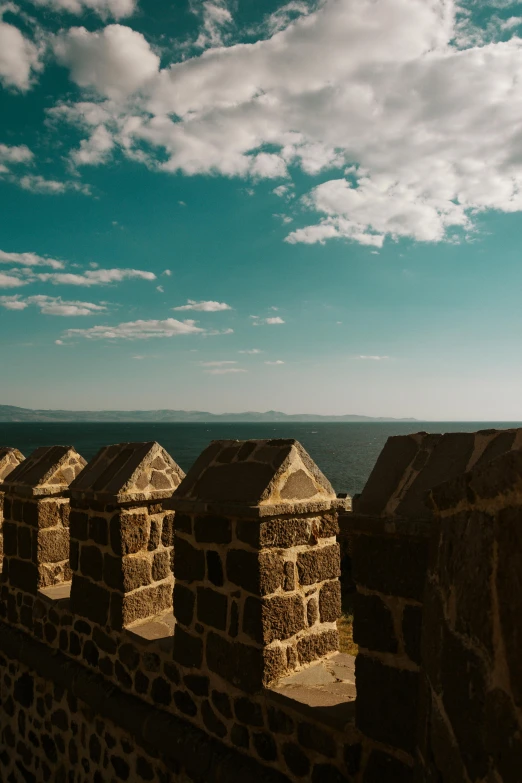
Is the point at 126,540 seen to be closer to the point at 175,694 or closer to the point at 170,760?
the point at 175,694

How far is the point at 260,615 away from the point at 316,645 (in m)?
0.55

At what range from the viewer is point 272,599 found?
331cm

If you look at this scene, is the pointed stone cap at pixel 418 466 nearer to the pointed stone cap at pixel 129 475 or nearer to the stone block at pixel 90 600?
the pointed stone cap at pixel 129 475

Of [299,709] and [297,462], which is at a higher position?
[297,462]

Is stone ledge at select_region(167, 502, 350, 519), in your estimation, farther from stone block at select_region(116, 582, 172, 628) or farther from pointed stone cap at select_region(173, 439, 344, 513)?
stone block at select_region(116, 582, 172, 628)

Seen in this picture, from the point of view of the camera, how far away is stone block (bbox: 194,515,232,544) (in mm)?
3481

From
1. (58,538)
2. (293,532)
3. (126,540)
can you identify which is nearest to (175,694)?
(126,540)

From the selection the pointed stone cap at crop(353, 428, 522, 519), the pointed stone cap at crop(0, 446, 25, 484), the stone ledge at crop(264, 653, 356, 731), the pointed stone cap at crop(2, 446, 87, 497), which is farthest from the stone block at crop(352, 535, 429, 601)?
the pointed stone cap at crop(0, 446, 25, 484)

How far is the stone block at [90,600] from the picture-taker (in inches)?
179

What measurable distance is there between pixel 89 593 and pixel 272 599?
2167 millimetres

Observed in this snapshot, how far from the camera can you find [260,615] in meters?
3.26

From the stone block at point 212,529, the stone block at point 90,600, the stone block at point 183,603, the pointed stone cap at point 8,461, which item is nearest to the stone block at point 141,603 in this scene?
the stone block at point 90,600

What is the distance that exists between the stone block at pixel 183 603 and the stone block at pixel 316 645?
788mm

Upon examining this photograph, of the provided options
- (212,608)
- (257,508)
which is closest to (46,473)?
(212,608)
